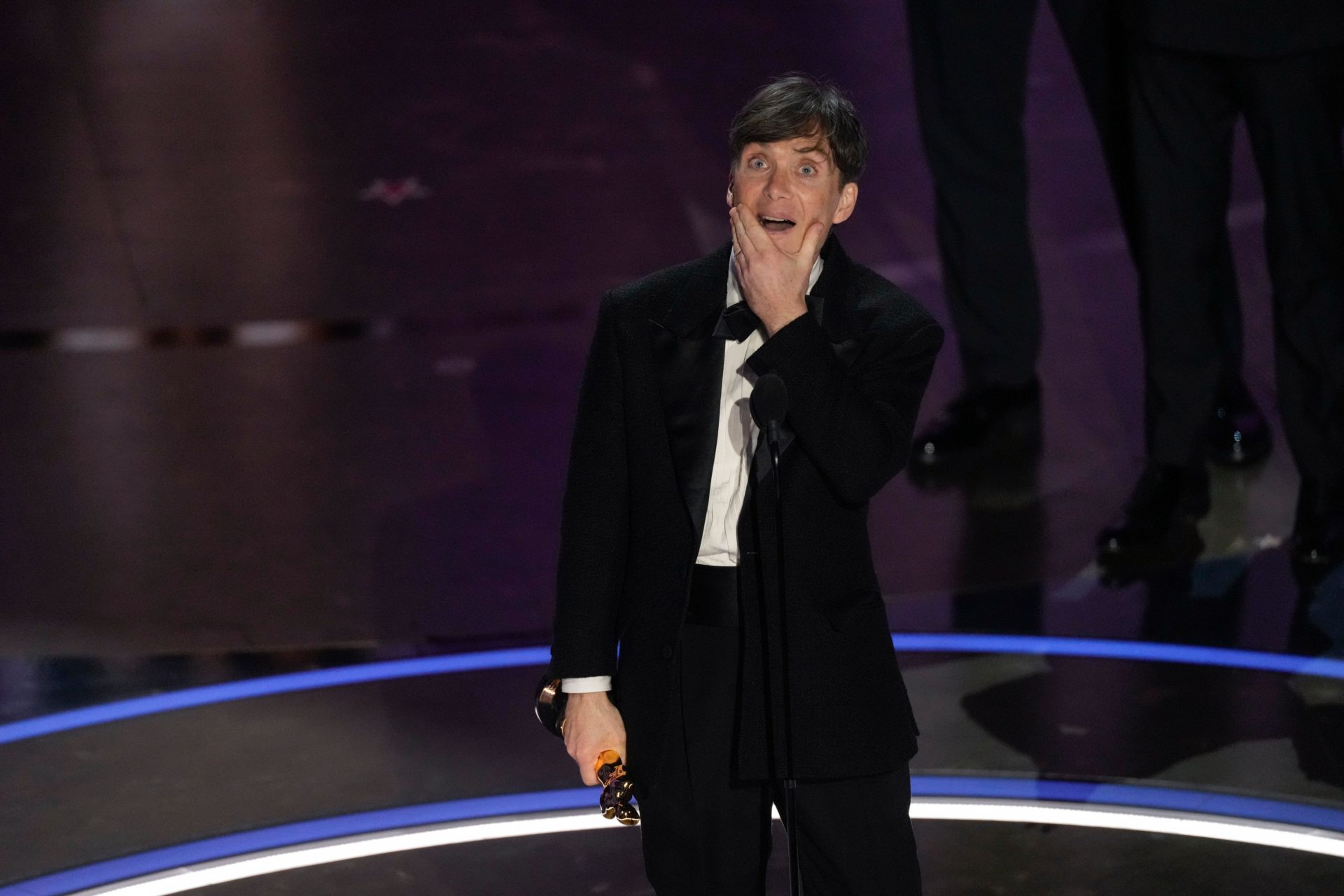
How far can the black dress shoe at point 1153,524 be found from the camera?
4438 mm

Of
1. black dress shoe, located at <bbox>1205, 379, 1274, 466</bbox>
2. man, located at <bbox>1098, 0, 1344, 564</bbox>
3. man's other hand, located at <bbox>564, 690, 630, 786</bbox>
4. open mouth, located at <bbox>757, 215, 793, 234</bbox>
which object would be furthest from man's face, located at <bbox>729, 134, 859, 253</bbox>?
black dress shoe, located at <bbox>1205, 379, 1274, 466</bbox>

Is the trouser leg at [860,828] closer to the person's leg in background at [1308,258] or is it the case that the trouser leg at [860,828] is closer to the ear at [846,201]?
the ear at [846,201]

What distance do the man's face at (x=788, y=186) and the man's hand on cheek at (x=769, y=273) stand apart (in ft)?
0.10

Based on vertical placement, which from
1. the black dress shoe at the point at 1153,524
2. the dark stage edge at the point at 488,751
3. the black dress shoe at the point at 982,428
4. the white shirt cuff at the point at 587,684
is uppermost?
the white shirt cuff at the point at 587,684

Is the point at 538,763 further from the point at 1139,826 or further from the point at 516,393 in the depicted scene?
the point at 516,393

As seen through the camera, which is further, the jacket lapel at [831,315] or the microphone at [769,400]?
the jacket lapel at [831,315]

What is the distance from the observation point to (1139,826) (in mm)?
3283

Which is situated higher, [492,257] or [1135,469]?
[492,257]

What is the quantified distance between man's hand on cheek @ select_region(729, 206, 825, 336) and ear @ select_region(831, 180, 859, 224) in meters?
0.12

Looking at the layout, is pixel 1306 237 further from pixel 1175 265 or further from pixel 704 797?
pixel 704 797

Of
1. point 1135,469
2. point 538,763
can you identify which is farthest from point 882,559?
point 538,763

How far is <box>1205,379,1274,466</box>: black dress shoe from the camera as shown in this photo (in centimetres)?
495

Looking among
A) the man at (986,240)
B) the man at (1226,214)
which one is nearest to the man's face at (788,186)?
the man at (1226,214)

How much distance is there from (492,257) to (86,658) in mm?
2798
